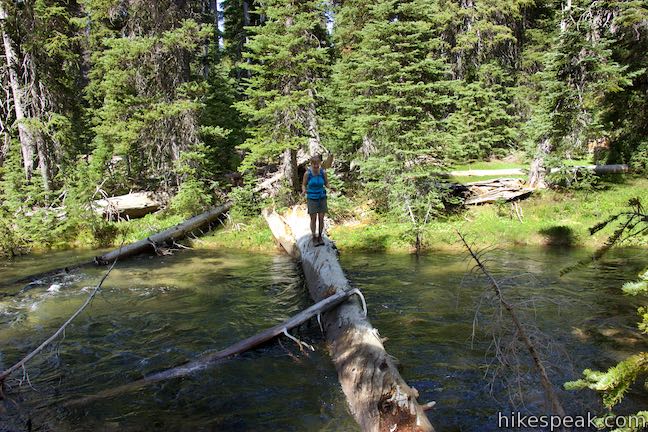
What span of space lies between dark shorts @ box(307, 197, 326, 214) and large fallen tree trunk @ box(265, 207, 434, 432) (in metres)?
1.16

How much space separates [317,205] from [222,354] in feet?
13.6

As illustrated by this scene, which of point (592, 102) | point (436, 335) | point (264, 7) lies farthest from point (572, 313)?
point (264, 7)

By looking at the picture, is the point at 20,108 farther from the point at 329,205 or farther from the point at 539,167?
the point at 539,167

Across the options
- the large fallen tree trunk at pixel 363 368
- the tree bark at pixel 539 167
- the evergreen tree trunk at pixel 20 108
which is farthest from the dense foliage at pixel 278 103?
the large fallen tree trunk at pixel 363 368

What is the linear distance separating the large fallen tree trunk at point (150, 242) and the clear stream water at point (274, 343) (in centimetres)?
64

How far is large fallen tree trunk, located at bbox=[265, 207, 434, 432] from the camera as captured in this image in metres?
4.35

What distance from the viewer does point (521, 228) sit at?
51.9 feet

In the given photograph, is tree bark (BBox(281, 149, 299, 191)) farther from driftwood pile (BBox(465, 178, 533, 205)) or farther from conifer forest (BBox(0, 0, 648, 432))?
driftwood pile (BBox(465, 178, 533, 205))

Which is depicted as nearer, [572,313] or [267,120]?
[572,313]

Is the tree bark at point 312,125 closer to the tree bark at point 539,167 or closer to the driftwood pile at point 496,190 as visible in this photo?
the driftwood pile at point 496,190

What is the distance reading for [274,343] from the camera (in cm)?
705

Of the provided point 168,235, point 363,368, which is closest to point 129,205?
point 168,235

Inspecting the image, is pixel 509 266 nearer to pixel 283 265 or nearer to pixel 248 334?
pixel 283 265

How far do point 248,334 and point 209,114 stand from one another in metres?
16.6
